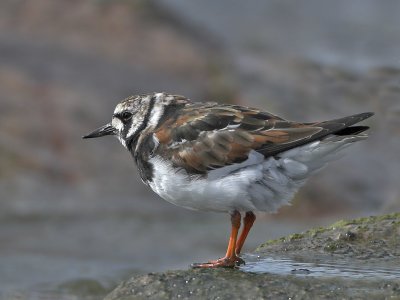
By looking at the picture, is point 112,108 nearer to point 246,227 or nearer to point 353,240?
point 246,227

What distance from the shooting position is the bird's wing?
725 cm

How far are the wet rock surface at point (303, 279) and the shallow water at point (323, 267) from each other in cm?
3

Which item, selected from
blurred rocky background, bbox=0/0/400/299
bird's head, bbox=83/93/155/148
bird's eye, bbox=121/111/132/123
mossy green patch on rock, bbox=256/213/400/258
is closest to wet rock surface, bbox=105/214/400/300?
mossy green patch on rock, bbox=256/213/400/258

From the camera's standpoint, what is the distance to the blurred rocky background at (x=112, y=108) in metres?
13.4

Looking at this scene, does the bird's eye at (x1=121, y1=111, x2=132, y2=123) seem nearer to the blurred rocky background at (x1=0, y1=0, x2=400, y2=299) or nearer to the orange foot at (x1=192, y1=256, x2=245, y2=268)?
the orange foot at (x1=192, y1=256, x2=245, y2=268)

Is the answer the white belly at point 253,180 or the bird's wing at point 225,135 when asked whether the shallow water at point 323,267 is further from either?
the bird's wing at point 225,135

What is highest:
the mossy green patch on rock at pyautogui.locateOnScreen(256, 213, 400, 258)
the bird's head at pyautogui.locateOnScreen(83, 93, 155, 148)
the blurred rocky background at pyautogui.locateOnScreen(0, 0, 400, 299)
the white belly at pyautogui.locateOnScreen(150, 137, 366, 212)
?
the blurred rocky background at pyautogui.locateOnScreen(0, 0, 400, 299)

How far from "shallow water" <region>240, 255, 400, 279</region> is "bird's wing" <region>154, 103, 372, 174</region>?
79cm

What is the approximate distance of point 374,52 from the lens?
18906 mm

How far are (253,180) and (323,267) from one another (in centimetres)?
79

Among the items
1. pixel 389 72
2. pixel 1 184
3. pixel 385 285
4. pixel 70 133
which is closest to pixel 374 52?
pixel 389 72

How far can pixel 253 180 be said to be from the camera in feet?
23.6

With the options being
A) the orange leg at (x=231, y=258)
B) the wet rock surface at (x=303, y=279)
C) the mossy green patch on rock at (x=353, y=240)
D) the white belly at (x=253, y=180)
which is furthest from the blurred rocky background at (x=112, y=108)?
the white belly at (x=253, y=180)

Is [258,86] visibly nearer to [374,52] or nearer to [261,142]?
[374,52]
